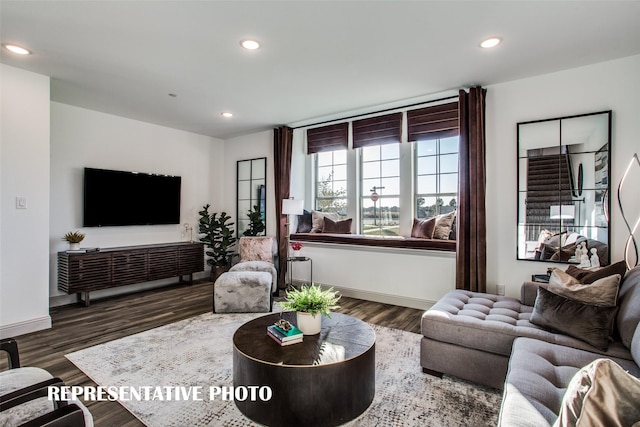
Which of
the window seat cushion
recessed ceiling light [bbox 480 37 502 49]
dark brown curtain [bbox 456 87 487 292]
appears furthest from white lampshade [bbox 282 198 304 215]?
recessed ceiling light [bbox 480 37 502 49]

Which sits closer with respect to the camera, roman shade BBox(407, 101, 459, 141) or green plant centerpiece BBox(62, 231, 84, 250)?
roman shade BBox(407, 101, 459, 141)

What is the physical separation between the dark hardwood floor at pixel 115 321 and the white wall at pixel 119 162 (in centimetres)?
63

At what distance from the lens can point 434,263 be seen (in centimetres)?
402

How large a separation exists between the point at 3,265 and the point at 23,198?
0.68m

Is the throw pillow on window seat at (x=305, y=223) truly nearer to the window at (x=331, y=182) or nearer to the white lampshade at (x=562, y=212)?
the window at (x=331, y=182)

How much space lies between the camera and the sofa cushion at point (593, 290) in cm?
205

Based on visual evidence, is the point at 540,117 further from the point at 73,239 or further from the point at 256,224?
the point at 73,239

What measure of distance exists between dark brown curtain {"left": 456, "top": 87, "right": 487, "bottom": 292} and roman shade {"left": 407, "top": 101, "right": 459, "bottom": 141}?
0.96 ft

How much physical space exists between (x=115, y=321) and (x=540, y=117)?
5130 millimetres

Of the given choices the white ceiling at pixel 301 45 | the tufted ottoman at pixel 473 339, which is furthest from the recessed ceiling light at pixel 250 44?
the tufted ottoman at pixel 473 339

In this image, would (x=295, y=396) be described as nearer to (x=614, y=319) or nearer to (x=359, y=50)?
(x=614, y=319)

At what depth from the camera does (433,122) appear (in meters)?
4.14

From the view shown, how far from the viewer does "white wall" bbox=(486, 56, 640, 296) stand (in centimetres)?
296

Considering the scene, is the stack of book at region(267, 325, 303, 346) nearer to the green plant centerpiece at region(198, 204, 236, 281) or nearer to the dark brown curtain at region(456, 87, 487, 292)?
the dark brown curtain at region(456, 87, 487, 292)
